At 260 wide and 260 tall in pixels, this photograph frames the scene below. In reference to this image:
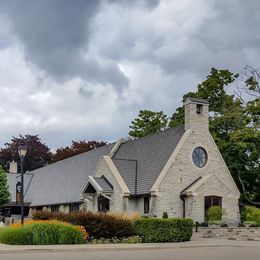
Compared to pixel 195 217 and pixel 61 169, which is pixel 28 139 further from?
pixel 195 217

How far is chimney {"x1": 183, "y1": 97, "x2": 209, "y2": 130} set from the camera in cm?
3966

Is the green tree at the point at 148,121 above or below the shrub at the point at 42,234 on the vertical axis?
above

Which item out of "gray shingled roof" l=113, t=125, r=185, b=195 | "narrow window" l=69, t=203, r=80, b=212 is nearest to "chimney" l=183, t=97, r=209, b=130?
"gray shingled roof" l=113, t=125, r=185, b=195

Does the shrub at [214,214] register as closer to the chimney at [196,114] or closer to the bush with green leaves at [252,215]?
the bush with green leaves at [252,215]

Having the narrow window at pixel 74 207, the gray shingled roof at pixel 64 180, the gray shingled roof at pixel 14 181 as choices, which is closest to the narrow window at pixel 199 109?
the gray shingled roof at pixel 64 180

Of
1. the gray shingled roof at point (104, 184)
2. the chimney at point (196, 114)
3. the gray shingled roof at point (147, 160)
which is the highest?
the chimney at point (196, 114)

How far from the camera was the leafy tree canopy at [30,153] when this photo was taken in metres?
83.3

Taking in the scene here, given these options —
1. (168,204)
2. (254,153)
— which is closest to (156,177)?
(168,204)

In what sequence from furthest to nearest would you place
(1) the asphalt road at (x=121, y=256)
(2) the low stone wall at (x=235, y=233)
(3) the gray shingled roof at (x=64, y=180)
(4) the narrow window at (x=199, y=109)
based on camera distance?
(3) the gray shingled roof at (x=64, y=180) < (4) the narrow window at (x=199, y=109) < (2) the low stone wall at (x=235, y=233) < (1) the asphalt road at (x=121, y=256)

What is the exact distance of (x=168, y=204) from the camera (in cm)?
3778

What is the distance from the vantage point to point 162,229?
26234 millimetres

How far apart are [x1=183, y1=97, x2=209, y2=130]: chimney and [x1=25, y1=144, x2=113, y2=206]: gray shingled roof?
11723 millimetres

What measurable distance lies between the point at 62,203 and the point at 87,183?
7.51 metres

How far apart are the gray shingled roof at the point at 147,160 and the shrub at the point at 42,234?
48.0 feet
